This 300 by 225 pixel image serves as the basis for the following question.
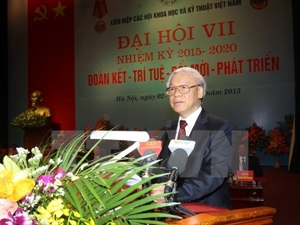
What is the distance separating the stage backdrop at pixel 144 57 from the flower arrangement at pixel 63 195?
5.98 m

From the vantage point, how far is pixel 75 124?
8.43m

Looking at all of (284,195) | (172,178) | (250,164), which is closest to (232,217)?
(172,178)

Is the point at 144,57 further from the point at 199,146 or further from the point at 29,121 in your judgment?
the point at 199,146

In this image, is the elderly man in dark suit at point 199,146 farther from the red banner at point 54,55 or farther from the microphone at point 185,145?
the red banner at point 54,55

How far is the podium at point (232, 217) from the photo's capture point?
1058mm

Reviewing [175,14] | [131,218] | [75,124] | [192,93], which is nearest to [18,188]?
[131,218]

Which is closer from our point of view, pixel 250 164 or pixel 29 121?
pixel 250 164

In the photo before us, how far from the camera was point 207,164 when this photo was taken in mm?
1662

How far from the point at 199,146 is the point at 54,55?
7.36m

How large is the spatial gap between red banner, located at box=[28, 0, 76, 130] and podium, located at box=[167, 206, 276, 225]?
23.9 feet

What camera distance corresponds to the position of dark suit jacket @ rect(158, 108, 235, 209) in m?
1.59

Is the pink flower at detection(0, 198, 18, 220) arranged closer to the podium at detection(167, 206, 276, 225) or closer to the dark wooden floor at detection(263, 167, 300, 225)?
the podium at detection(167, 206, 276, 225)

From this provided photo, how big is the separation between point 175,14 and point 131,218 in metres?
6.92

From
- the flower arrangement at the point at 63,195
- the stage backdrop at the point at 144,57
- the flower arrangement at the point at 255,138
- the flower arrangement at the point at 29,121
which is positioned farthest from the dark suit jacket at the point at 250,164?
the flower arrangement at the point at 63,195
